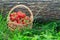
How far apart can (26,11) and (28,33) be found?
58.0 inches

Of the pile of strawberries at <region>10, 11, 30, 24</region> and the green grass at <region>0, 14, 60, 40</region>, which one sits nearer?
the green grass at <region>0, 14, 60, 40</region>

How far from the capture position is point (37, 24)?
583cm

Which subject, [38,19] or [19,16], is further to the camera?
[38,19]

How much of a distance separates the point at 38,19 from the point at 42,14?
0.16 metres

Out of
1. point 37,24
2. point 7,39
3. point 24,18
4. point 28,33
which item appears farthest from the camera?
point 37,24

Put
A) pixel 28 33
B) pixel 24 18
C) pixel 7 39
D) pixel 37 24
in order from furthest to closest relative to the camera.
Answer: pixel 37 24, pixel 24 18, pixel 28 33, pixel 7 39

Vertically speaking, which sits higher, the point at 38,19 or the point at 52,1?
the point at 52,1

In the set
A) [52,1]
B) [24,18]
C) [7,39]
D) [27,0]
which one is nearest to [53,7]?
[52,1]

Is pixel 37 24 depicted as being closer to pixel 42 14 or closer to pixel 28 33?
pixel 42 14

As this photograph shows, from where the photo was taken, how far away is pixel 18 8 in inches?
243

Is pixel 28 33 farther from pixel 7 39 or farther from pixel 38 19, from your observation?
pixel 38 19

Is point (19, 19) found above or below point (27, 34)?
above

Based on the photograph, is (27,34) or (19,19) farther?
(19,19)

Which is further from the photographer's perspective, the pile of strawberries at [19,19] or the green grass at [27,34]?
the pile of strawberries at [19,19]
